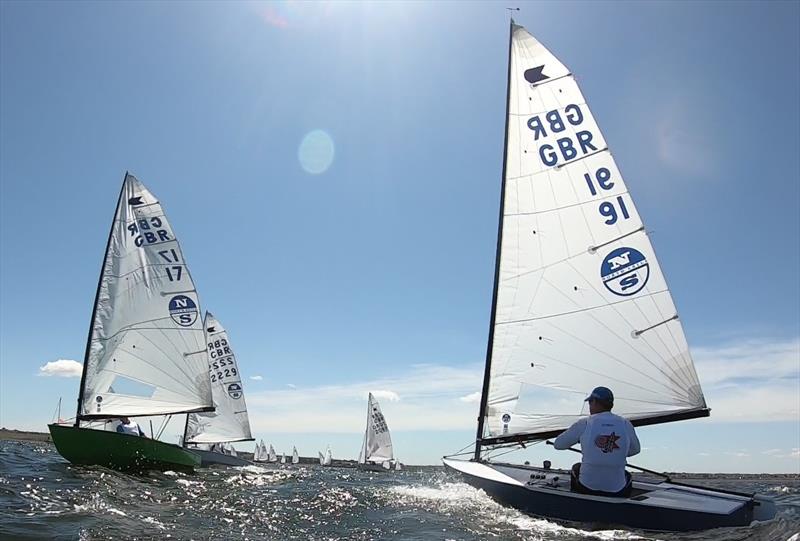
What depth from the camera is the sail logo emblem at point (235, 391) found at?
33250 millimetres

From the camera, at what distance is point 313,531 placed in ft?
26.5

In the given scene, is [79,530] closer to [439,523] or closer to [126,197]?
[439,523]

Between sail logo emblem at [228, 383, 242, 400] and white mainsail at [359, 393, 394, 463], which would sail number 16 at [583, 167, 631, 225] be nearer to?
sail logo emblem at [228, 383, 242, 400]

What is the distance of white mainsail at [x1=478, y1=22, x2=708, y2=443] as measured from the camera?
11.6 m

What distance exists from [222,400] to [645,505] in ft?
96.1

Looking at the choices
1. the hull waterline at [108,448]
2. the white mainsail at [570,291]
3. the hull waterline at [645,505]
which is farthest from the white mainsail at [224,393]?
the hull waterline at [645,505]

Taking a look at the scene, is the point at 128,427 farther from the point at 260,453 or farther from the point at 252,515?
the point at 260,453

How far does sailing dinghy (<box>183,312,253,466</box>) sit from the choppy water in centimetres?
1909

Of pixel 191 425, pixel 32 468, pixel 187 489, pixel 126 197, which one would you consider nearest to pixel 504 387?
pixel 187 489

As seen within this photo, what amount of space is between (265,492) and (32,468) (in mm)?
6060

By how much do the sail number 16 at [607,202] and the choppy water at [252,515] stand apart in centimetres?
661

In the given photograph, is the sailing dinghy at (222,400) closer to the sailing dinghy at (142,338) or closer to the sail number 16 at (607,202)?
the sailing dinghy at (142,338)

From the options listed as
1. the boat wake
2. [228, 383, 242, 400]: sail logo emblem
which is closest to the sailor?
the boat wake

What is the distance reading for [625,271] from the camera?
39.9 ft
